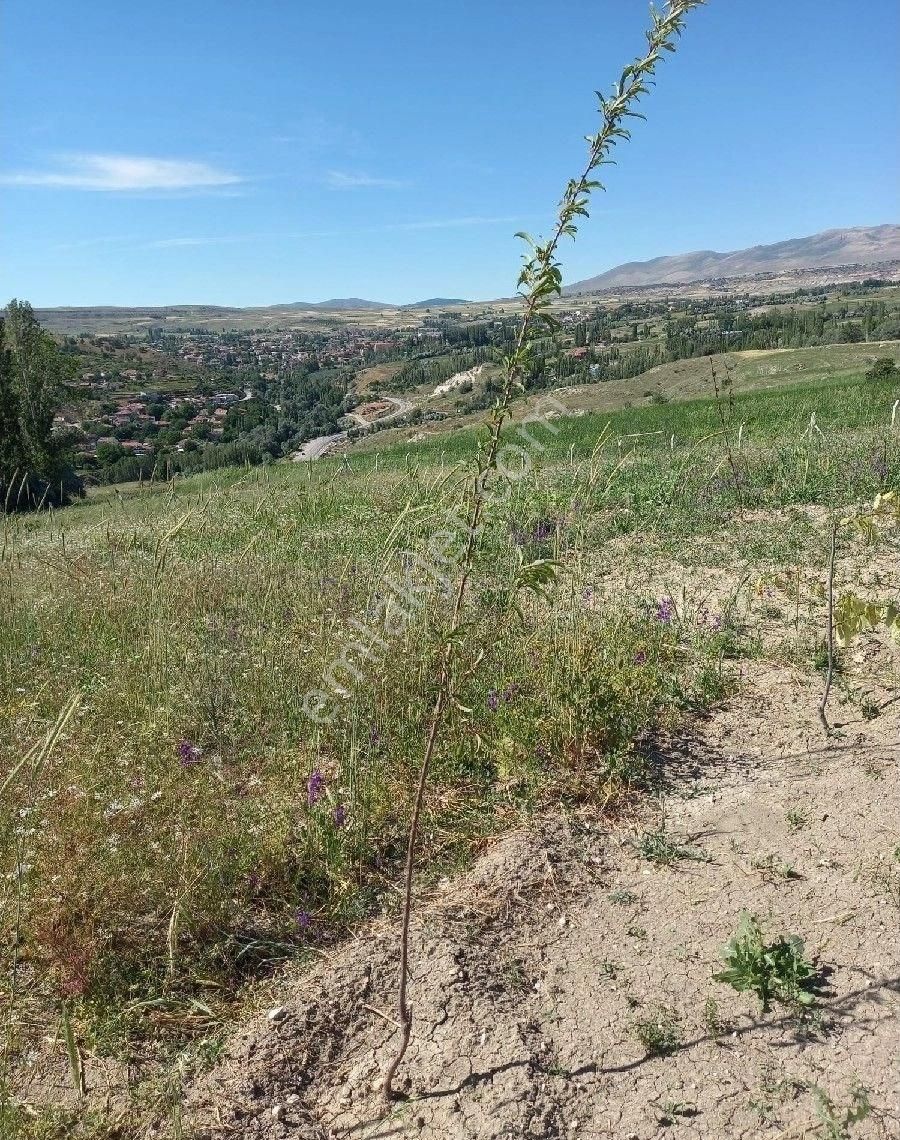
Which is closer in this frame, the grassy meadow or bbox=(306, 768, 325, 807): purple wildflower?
the grassy meadow

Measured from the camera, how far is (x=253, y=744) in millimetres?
3922

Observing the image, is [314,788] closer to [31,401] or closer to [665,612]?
[665,612]

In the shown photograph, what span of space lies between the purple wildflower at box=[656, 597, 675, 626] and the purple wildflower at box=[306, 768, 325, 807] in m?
2.46

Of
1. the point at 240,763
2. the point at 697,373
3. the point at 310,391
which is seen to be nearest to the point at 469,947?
the point at 240,763

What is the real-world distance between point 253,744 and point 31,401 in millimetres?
33698

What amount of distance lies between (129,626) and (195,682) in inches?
47.8

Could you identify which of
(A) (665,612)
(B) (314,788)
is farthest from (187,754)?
(A) (665,612)

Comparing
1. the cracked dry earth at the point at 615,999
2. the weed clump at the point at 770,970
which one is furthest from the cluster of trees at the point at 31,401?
the weed clump at the point at 770,970

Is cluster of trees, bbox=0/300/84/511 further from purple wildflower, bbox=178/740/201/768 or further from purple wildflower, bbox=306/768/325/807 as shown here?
purple wildflower, bbox=306/768/325/807

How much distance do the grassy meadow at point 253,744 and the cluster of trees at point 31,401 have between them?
26482 millimetres

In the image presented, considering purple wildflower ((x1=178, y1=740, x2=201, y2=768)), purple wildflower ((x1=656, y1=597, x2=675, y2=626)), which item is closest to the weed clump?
purple wildflower ((x1=178, y1=740, x2=201, y2=768))

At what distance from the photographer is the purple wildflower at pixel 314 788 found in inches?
125

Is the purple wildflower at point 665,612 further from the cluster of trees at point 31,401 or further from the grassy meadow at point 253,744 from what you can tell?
the cluster of trees at point 31,401

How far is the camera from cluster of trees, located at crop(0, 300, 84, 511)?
30.1 m
